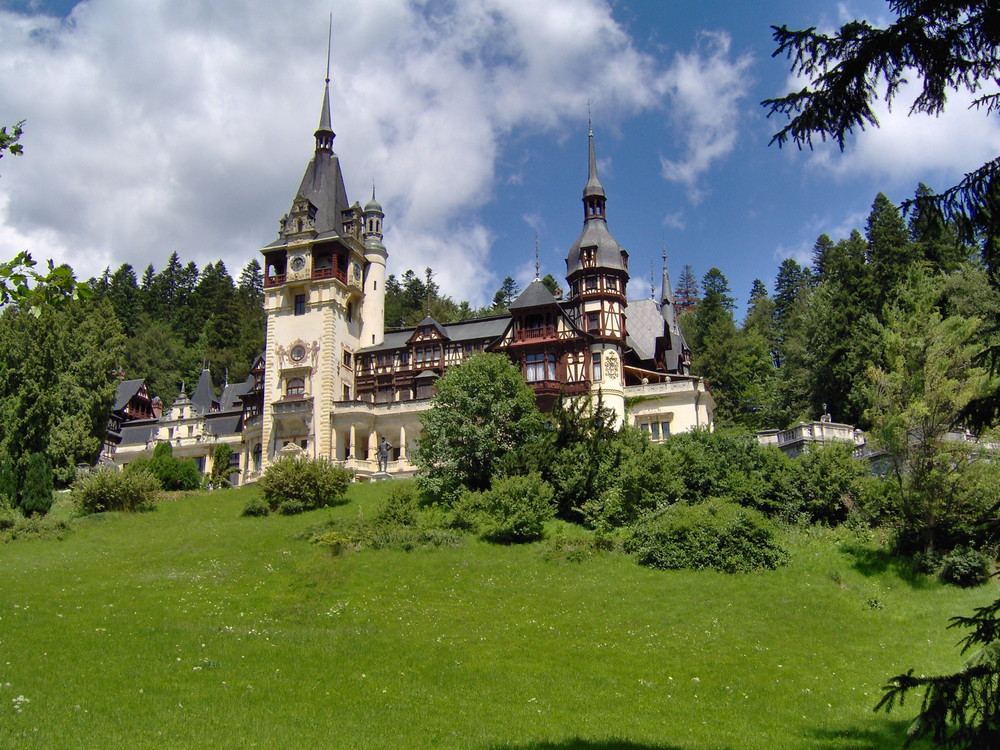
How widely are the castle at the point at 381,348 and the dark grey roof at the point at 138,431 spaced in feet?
32.2

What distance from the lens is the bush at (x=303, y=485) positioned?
43.2m

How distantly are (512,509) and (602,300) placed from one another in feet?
81.7

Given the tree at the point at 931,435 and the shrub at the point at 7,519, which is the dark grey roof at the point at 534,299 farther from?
the shrub at the point at 7,519

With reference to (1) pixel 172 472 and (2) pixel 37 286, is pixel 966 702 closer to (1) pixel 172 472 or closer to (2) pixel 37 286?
(2) pixel 37 286

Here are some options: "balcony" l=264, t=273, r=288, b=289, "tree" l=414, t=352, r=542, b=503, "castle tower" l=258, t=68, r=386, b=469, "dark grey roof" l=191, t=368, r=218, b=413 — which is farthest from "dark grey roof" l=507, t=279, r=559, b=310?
"dark grey roof" l=191, t=368, r=218, b=413

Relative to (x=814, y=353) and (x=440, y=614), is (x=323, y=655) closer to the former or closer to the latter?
(x=440, y=614)

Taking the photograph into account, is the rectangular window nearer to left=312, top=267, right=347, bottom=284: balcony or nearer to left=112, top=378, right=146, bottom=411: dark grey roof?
left=312, top=267, right=347, bottom=284: balcony

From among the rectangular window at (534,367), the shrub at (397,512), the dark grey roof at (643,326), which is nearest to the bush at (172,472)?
the shrub at (397,512)

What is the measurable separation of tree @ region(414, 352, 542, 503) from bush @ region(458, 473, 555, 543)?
10.7 ft

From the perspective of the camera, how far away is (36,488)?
44.2 meters

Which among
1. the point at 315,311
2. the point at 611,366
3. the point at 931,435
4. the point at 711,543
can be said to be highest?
the point at 315,311

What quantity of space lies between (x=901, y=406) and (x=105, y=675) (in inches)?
1128

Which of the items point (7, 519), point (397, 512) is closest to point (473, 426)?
point (397, 512)

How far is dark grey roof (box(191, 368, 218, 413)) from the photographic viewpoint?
82.2 meters
